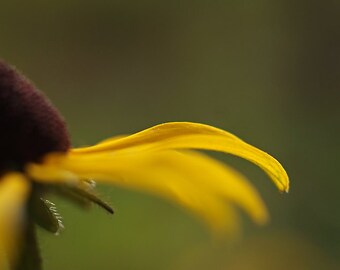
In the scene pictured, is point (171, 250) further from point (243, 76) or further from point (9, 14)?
point (9, 14)

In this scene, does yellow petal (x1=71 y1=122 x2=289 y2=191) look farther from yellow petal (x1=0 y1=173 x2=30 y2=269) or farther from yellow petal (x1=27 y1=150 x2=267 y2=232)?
yellow petal (x1=0 y1=173 x2=30 y2=269)

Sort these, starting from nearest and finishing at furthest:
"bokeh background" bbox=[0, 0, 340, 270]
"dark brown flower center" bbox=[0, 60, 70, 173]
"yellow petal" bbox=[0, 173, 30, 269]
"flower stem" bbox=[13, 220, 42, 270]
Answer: "yellow petal" bbox=[0, 173, 30, 269], "flower stem" bbox=[13, 220, 42, 270], "dark brown flower center" bbox=[0, 60, 70, 173], "bokeh background" bbox=[0, 0, 340, 270]

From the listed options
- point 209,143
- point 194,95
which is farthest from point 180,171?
point 194,95

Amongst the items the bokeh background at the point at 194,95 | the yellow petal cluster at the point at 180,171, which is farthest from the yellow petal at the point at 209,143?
the bokeh background at the point at 194,95

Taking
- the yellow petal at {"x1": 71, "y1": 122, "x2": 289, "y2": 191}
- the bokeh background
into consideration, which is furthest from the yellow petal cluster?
the bokeh background

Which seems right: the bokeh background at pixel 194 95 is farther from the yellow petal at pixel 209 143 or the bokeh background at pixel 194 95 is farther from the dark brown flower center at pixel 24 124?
the yellow petal at pixel 209 143

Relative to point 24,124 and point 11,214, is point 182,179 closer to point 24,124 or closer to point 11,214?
point 11,214

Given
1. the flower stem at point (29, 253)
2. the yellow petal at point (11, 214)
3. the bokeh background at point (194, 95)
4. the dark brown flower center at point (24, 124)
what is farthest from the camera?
the bokeh background at point (194, 95)
